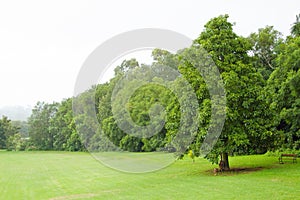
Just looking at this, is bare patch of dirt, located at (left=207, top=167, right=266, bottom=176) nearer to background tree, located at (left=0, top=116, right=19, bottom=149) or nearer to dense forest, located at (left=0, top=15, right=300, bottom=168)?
dense forest, located at (left=0, top=15, right=300, bottom=168)

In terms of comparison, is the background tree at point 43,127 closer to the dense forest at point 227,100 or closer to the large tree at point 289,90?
the dense forest at point 227,100

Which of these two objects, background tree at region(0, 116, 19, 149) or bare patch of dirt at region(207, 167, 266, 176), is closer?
bare patch of dirt at region(207, 167, 266, 176)

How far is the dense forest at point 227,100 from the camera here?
17938 millimetres

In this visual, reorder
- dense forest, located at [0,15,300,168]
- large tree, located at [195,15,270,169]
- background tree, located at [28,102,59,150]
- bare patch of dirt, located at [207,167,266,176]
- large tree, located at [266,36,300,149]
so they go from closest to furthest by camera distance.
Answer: large tree, located at [195,15,270,169]
dense forest, located at [0,15,300,168]
bare patch of dirt, located at [207,167,266,176]
large tree, located at [266,36,300,149]
background tree, located at [28,102,59,150]

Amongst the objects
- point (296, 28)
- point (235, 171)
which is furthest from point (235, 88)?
point (296, 28)

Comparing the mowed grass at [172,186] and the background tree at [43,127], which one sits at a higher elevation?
the background tree at [43,127]

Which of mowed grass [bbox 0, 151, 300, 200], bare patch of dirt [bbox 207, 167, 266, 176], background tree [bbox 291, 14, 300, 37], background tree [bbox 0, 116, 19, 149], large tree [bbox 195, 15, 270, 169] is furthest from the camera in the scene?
background tree [bbox 0, 116, 19, 149]

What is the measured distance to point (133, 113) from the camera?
37.8m

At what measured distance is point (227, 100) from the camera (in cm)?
1784

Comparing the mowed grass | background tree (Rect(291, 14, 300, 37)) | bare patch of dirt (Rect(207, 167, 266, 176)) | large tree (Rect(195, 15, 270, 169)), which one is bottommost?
the mowed grass

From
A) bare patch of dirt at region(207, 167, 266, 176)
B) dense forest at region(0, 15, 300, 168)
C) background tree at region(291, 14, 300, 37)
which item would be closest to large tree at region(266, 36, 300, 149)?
dense forest at region(0, 15, 300, 168)

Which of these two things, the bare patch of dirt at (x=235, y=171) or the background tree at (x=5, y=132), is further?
the background tree at (x=5, y=132)

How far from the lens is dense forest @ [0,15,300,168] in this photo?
58.9 feet

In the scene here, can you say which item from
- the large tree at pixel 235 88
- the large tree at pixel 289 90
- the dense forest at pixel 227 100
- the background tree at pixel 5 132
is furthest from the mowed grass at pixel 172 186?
the background tree at pixel 5 132
